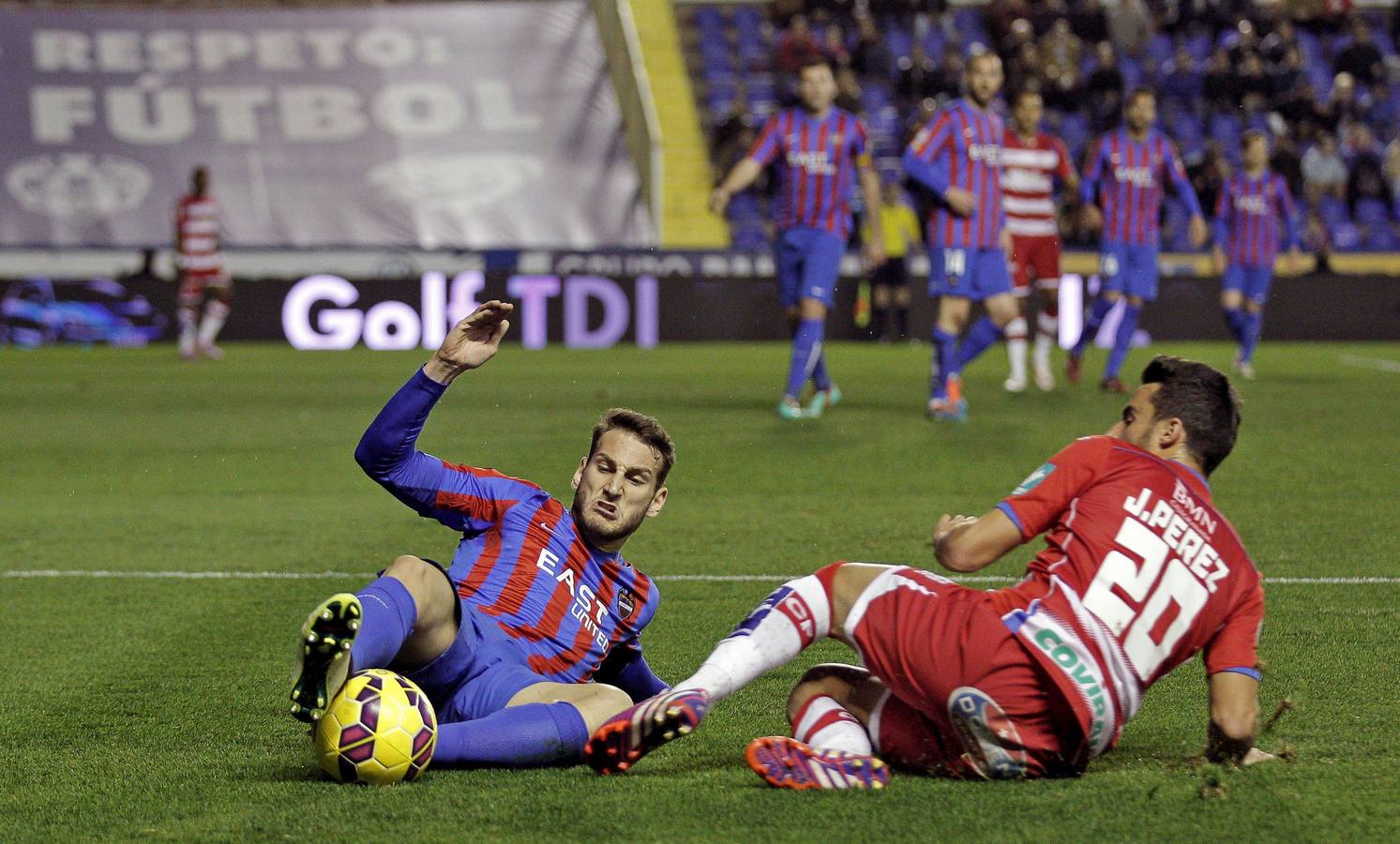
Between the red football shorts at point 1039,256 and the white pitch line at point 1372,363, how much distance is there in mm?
3711

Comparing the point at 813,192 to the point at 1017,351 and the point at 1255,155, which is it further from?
the point at 1255,155

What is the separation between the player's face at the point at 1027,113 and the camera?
12.2m

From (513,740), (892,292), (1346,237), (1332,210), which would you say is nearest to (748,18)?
(892,292)

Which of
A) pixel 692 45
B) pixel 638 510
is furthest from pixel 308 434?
pixel 692 45

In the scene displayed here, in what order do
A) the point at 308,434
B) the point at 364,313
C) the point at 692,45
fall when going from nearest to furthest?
the point at 308,434 < the point at 364,313 < the point at 692,45

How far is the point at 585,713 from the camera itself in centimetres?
332

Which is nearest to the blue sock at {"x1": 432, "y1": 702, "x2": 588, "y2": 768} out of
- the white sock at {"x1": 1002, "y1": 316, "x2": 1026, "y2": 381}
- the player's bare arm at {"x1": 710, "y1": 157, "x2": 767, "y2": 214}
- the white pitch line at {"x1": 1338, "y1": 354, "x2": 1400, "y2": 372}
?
the player's bare arm at {"x1": 710, "y1": 157, "x2": 767, "y2": 214}

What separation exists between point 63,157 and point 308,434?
46.0 ft

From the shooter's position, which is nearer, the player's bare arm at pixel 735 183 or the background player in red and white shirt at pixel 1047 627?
the background player in red and white shirt at pixel 1047 627

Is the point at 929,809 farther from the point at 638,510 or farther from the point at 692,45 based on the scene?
the point at 692,45

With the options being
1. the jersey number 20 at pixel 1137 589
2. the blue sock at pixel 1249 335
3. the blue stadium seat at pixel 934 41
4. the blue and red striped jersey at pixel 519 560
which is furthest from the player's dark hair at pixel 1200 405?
the blue stadium seat at pixel 934 41

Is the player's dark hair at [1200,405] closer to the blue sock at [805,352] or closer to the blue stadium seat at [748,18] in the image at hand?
the blue sock at [805,352]

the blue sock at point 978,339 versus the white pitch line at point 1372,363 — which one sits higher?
the blue sock at point 978,339

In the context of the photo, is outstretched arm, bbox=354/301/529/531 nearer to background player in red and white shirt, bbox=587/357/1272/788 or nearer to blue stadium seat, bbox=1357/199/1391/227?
background player in red and white shirt, bbox=587/357/1272/788
